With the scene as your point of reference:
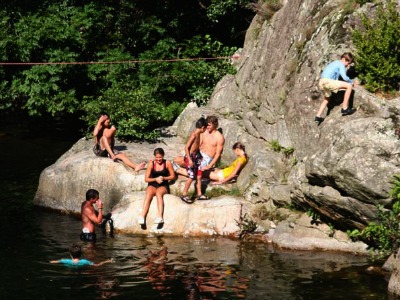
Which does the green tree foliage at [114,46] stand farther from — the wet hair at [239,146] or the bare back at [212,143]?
the wet hair at [239,146]

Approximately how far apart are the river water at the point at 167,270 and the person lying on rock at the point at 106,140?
1748 millimetres

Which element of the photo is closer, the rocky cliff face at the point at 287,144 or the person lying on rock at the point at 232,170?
the rocky cliff face at the point at 287,144

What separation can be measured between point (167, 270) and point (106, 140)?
5606mm

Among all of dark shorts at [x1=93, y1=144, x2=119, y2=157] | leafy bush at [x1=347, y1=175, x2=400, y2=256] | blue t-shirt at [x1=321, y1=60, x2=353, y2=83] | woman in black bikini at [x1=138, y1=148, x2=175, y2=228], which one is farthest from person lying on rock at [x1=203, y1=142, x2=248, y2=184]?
leafy bush at [x1=347, y1=175, x2=400, y2=256]

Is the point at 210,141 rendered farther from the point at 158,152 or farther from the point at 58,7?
the point at 58,7

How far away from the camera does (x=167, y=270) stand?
16047mm

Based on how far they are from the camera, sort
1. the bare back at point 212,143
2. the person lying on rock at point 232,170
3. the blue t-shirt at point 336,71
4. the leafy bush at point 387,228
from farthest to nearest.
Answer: the bare back at point 212,143
the person lying on rock at point 232,170
the blue t-shirt at point 336,71
the leafy bush at point 387,228

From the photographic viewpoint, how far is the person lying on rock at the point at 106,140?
68.1ft

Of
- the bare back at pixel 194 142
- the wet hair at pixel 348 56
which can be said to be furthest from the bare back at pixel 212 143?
the wet hair at pixel 348 56

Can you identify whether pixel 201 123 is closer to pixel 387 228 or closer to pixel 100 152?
pixel 100 152

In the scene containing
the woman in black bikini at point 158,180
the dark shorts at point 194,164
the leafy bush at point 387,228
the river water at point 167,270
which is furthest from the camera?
the dark shorts at point 194,164

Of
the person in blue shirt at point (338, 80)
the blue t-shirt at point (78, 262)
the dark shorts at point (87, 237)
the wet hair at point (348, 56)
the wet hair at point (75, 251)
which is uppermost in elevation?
the wet hair at point (348, 56)

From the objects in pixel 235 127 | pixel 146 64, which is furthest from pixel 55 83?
pixel 235 127

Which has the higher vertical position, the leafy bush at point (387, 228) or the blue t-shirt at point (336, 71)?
the blue t-shirt at point (336, 71)
